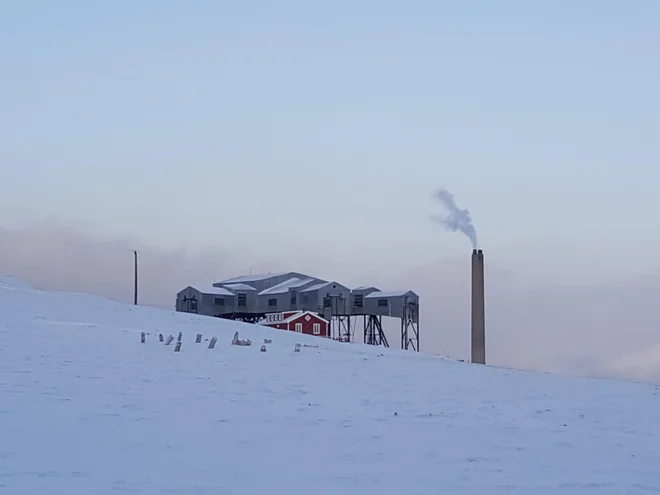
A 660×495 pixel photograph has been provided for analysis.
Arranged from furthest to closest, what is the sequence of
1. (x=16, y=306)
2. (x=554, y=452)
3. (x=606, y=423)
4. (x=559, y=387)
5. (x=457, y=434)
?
(x=16, y=306)
(x=559, y=387)
(x=606, y=423)
(x=457, y=434)
(x=554, y=452)

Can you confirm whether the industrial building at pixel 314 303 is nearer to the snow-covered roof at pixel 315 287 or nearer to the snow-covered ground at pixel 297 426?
the snow-covered roof at pixel 315 287

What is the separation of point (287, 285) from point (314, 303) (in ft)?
13.2

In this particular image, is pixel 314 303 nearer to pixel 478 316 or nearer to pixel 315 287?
Result: pixel 315 287

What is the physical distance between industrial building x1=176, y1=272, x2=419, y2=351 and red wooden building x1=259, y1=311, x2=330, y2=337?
1785 mm

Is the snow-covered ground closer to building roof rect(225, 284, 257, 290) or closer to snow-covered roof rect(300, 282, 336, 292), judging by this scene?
snow-covered roof rect(300, 282, 336, 292)

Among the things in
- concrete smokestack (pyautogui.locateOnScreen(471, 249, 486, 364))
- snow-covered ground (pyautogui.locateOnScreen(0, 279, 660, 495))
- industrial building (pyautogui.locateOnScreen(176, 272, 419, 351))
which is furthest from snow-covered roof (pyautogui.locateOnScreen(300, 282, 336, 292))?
snow-covered ground (pyautogui.locateOnScreen(0, 279, 660, 495))

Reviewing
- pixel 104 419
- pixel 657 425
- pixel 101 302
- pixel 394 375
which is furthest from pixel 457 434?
pixel 101 302

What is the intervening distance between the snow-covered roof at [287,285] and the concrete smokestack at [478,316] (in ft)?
84.4

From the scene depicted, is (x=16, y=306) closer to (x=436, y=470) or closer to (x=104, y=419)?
(x=104, y=419)

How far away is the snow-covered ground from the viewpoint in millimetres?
9430

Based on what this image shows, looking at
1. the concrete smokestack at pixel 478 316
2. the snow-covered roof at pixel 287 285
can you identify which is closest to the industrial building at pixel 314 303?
the snow-covered roof at pixel 287 285

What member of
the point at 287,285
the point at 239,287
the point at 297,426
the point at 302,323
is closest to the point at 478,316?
the point at 302,323

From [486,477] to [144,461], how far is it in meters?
3.79

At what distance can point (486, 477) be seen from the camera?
32.5 feet
